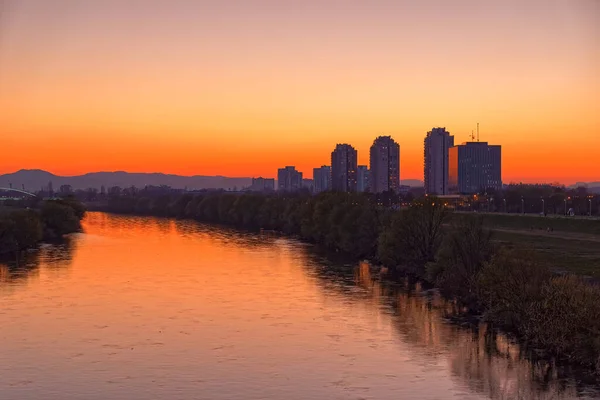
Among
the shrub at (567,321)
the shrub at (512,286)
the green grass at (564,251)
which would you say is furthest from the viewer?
the green grass at (564,251)

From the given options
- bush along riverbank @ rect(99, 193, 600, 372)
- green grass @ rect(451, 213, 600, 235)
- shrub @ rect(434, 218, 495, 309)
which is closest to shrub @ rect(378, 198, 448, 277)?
bush along riverbank @ rect(99, 193, 600, 372)

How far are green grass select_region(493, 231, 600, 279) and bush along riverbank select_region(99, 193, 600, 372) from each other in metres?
2.77

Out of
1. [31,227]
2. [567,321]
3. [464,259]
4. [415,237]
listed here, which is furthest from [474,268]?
[31,227]

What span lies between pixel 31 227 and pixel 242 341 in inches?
2077

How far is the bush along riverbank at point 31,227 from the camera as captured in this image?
77.1m

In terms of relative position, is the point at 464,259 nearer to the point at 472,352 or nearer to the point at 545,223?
the point at 472,352

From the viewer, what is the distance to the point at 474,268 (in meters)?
47.8

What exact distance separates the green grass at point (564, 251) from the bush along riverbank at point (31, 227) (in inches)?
2002

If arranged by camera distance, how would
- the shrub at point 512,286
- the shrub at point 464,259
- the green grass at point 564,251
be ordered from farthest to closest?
the green grass at point 564,251
the shrub at point 464,259
the shrub at point 512,286

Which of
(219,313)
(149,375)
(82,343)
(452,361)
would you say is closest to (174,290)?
(219,313)

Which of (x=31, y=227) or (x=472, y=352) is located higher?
(x=31, y=227)

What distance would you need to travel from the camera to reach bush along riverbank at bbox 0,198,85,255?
77125 mm

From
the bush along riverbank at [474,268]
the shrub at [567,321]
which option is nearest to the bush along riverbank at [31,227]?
the bush along riverbank at [474,268]

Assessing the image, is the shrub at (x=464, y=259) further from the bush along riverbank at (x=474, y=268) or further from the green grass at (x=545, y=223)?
the green grass at (x=545, y=223)
